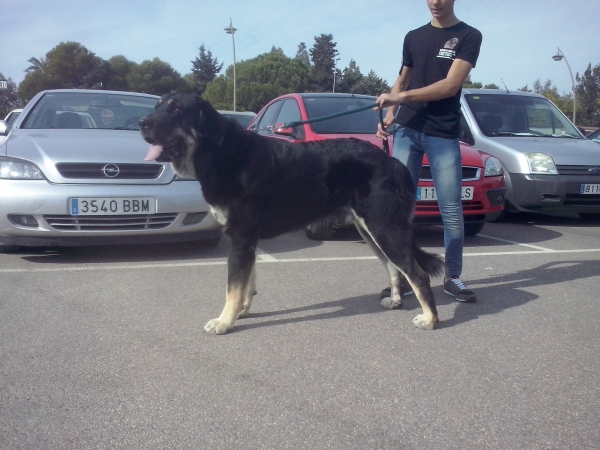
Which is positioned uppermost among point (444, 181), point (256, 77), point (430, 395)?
point (256, 77)

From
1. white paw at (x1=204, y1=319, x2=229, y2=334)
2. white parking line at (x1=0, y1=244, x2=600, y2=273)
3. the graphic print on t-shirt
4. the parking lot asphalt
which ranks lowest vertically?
the parking lot asphalt

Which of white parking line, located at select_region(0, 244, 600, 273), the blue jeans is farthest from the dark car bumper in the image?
the blue jeans

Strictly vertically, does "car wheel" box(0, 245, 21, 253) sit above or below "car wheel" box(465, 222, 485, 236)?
above

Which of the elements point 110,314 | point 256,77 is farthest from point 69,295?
point 256,77

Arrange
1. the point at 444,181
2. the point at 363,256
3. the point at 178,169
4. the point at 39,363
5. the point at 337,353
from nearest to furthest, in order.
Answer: the point at 39,363, the point at 337,353, the point at 178,169, the point at 444,181, the point at 363,256

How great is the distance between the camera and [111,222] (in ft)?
18.2

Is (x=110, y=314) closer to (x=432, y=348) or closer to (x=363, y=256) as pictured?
(x=432, y=348)

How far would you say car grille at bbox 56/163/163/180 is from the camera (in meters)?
5.48

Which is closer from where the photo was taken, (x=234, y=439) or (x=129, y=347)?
(x=234, y=439)

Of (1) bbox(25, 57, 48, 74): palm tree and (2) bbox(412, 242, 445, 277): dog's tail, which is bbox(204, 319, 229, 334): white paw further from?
(1) bbox(25, 57, 48, 74): palm tree

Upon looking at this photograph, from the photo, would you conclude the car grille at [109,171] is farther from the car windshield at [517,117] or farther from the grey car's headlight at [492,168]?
the car windshield at [517,117]

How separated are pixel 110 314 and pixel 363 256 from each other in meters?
2.81

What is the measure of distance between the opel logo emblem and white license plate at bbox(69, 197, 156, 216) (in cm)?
25

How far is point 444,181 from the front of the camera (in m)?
4.65
